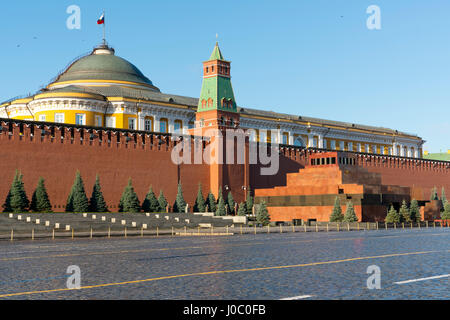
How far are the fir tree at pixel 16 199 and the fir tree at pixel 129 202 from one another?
6.88 metres

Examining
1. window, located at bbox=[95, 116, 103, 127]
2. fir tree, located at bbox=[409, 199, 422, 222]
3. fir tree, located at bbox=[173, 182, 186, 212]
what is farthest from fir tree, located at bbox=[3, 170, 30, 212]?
fir tree, located at bbox=[409, 199, 422, 222]

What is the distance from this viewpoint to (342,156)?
52.0 metres

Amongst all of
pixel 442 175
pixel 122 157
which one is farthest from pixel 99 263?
pixel 442 175

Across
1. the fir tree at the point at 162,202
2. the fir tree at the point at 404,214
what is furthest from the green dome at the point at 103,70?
the fir tree at the point at 404,214

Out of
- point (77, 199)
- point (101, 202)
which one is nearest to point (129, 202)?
point (101, 202)

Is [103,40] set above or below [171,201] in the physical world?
above

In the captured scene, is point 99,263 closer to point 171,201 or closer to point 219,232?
point 219,232

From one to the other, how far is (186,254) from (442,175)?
63.1 meters

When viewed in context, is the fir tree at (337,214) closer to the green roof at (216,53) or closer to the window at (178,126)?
the green roof at (216,53)

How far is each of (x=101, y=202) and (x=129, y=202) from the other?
7.50 feet

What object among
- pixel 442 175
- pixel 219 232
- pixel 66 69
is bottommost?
pixel 219 232

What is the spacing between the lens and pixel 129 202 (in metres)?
42.4

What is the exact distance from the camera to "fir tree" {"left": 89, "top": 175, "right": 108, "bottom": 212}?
40500 mm

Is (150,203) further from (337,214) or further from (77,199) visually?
(337,214)
